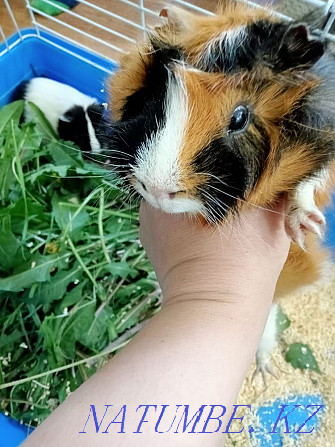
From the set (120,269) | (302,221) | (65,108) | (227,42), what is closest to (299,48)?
(227,42)

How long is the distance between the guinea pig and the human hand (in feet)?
0.35

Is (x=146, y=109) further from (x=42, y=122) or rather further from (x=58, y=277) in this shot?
(x=42, y=122)

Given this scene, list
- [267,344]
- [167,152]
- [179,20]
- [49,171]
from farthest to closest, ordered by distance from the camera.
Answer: [49,171], [267,344], [179,20], [167,152]

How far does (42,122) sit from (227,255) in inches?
37.7

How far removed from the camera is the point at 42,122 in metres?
1.47

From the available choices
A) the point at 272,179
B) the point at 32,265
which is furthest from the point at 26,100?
the point at 272,179

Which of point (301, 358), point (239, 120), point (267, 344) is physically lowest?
point (301, 358)

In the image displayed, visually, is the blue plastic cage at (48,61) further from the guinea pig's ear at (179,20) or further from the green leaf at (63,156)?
the guinea pig's ear at (179,20)

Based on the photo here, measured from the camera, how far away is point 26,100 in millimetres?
1527

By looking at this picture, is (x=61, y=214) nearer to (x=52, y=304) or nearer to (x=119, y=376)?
(x=52, y=304)

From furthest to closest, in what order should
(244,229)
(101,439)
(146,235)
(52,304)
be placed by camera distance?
1. (52,304)
2. (146,235)
3. (244,229)
4. (101,439)

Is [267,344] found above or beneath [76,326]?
beneath

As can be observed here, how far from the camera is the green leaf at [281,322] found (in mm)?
1267

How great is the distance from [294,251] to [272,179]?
400 mm
